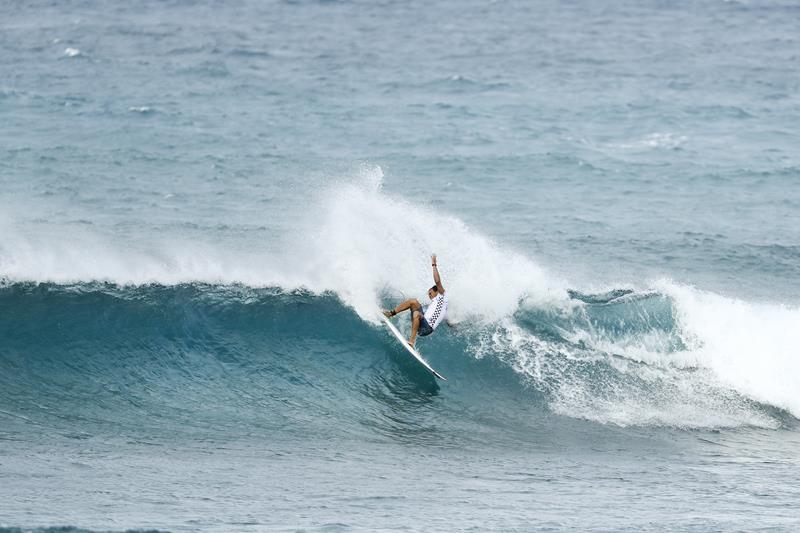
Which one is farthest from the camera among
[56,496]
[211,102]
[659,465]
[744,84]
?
[744,84]

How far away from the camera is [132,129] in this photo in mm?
30844

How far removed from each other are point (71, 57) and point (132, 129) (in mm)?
9672

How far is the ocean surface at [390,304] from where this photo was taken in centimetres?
1254

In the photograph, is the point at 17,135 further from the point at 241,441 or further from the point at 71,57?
the point at 241,441

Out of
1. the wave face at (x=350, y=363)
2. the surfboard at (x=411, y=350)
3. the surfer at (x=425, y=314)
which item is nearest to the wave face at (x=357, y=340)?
the wave face at (x=350, y=363)

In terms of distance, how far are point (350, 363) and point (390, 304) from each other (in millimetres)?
1491

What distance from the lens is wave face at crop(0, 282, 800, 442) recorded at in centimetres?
1505

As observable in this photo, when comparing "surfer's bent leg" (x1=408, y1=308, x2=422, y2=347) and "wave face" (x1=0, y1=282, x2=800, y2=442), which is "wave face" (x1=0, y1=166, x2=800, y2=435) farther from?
"surfer's bent leg" (x1=408, y1=308, x2=422, y2=347)

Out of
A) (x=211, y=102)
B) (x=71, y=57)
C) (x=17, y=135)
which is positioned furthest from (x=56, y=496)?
(x=71, y=57)

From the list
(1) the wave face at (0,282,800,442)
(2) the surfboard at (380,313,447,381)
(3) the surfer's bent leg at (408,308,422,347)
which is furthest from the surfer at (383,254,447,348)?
(1) the wave face at (0,282,800,442)

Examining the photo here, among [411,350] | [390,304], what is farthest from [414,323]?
[390,304]

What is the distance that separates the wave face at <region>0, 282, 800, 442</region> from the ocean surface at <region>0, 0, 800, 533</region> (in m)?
0.05

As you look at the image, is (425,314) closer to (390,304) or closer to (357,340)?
(357,340)

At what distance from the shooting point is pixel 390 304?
57.9 feet
